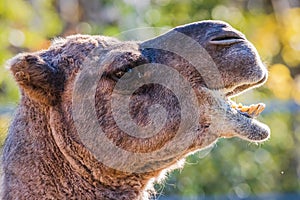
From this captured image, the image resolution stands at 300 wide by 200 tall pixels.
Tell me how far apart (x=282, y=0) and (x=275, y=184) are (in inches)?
129

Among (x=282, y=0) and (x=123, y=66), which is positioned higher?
(x=123, y=66)

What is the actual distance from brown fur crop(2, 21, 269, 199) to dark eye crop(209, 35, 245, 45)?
0.03 m

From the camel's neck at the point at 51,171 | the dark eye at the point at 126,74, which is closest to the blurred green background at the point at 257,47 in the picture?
the camel's neck at the point at 51,171

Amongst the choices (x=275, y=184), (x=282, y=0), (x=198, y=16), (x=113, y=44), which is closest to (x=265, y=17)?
(x=282, y=0)

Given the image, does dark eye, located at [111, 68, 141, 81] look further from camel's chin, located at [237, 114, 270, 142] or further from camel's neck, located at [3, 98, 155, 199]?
camel's chin, located at [237, 114, 270, 142]

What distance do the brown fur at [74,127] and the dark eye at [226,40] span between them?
0.10ft

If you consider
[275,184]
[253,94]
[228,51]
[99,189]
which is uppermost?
[228,51]

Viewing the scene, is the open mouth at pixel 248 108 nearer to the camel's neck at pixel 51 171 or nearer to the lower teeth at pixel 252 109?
the lower teeth at pixel 252 109

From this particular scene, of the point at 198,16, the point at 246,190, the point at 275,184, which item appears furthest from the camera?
the point at 198,16

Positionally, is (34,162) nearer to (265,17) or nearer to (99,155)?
(99,155)

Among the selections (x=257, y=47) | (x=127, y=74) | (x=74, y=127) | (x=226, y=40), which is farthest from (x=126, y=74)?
(x=257, y=47)

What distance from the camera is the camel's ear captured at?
4715mm

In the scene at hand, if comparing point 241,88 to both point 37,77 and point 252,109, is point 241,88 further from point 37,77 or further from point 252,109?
point 37,77

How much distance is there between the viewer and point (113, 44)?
4910mm
